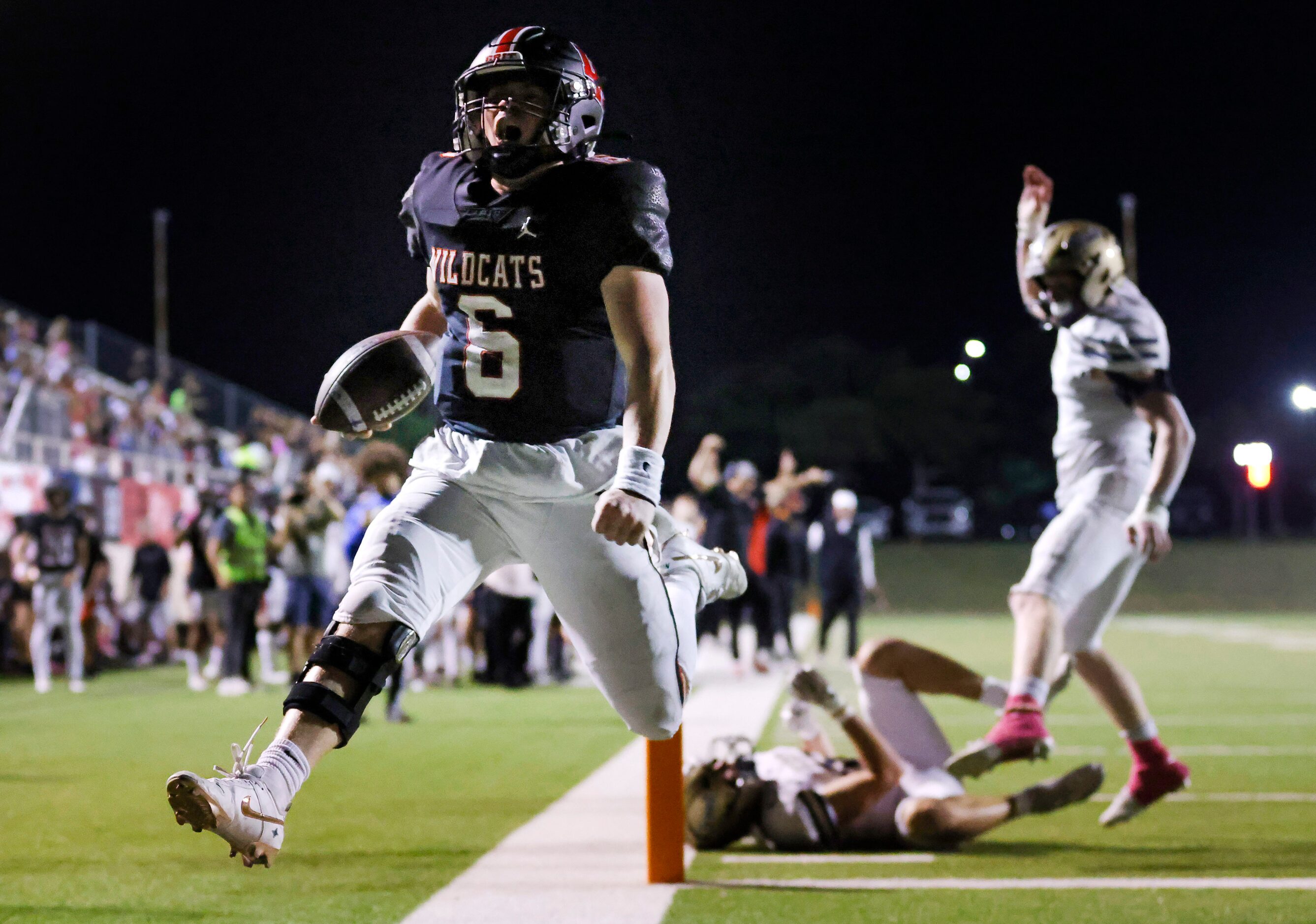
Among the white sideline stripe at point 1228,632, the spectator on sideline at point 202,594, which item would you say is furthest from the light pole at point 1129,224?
the spectator on sideline at point 202,594

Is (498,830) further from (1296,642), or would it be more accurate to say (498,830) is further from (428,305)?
(1296,642)

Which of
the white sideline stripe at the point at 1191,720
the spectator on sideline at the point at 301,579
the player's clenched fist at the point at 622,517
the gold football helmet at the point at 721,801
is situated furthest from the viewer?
the spectator on sideline at the point at 301,579

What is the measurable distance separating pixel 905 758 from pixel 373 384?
269 centimetres

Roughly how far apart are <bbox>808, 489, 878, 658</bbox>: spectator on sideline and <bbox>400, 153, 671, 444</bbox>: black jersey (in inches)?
488

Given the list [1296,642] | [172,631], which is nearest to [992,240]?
[1296,642]

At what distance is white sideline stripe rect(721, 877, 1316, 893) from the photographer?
4.91 meters

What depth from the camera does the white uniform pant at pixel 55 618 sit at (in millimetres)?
13648

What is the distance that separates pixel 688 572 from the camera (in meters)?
4.28

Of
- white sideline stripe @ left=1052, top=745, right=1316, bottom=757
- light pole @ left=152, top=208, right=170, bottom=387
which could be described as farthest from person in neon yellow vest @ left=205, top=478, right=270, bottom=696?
light pole @ left=152, top=208, right=170, bottom=387

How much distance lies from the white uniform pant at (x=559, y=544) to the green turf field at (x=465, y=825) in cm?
94

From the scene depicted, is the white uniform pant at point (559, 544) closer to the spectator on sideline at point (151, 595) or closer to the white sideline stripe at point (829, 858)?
the white sideline stripe at point (829, 858)

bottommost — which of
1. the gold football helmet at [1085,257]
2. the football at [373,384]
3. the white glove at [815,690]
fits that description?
the white glove at [815,690]

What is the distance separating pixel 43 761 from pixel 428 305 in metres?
5.65

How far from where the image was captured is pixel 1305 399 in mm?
7215
